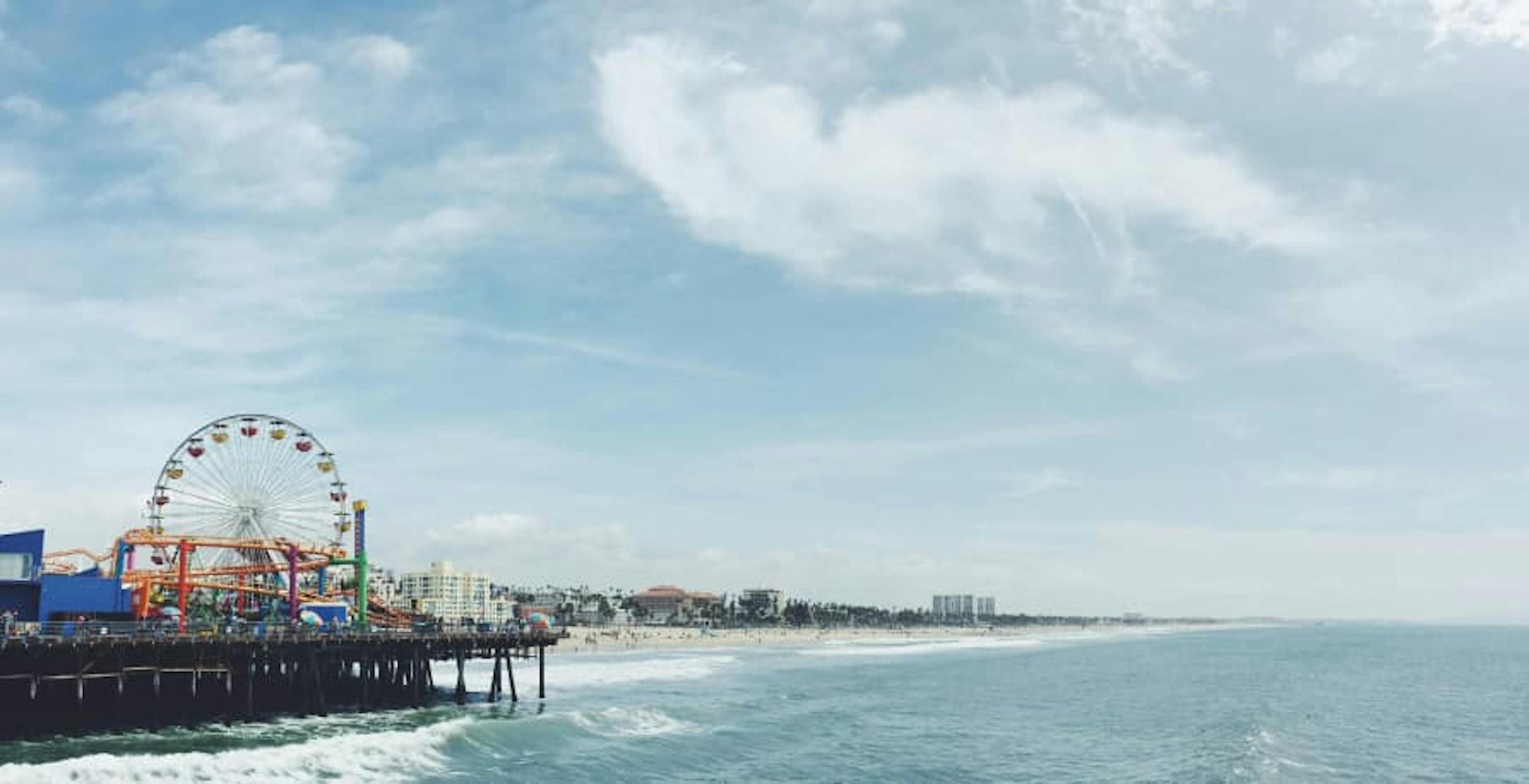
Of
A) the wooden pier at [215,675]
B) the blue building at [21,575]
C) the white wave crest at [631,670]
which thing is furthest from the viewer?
the white wave crest at [631,670]

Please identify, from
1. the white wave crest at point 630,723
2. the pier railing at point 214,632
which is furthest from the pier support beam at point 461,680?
the white wave crest at point 630,723

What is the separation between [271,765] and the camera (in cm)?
4047

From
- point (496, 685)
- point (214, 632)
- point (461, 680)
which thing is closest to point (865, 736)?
point (496, 685)

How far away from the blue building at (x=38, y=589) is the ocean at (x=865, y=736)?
42.4 ft

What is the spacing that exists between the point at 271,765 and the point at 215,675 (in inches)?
695

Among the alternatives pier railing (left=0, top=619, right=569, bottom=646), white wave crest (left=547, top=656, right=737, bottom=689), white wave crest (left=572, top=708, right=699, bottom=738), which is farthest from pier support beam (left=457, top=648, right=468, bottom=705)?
white wave crest (left=547, top=656, right=737, bottom=689)

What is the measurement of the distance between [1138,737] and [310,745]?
3968 cm

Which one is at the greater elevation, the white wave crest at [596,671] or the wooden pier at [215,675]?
the wooden pier at [215,675]

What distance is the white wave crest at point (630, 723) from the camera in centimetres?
5419

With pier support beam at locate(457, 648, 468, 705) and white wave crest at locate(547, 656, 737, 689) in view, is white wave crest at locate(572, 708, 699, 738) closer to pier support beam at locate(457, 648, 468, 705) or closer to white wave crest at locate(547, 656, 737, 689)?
pier support beam at locate(457, 648, 468, 705)

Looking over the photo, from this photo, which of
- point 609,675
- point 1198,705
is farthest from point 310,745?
point 1198,705

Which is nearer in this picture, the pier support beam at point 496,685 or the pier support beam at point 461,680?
the pier support beam at point 461,680

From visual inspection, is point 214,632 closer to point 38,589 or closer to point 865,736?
point 38,589

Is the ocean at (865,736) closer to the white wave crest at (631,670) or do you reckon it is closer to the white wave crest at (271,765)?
the white wave crest at (271,765)
